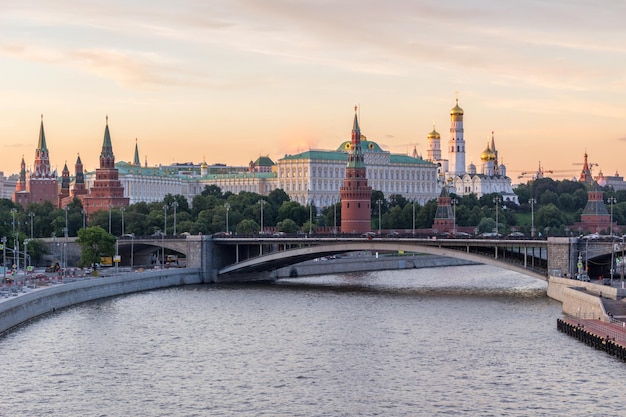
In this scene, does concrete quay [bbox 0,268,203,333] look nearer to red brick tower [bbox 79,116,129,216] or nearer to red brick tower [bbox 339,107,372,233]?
red brick tower [bbox 339,107,372,233]

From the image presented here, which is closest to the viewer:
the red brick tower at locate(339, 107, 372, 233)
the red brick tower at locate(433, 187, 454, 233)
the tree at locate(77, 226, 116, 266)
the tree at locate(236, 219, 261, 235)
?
the tree at locate(77, 226, 116, 266)

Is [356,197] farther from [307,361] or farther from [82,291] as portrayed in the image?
[307,361]

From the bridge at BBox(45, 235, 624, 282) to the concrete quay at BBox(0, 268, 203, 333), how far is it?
128 inches

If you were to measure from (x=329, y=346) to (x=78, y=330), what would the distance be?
46.1 feet

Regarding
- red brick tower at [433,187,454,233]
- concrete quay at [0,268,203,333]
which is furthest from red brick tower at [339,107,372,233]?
concrete quay at [0,268,203,333]

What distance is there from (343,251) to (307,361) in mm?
42927

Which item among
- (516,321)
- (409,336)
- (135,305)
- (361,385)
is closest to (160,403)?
(361,385)

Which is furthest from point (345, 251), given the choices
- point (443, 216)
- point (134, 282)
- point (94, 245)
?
point (443, 216)

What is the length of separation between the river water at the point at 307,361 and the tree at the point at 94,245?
61.3 ft

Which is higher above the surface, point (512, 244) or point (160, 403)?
point (512, 244)

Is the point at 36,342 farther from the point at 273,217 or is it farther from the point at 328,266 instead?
the point at 273,217

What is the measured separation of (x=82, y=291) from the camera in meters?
78.8

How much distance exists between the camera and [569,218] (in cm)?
19238

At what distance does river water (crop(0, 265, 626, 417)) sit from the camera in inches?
1761
